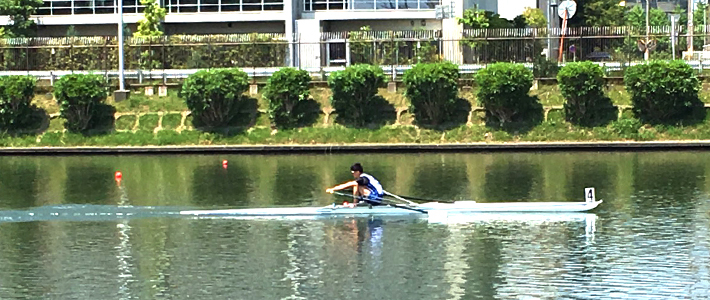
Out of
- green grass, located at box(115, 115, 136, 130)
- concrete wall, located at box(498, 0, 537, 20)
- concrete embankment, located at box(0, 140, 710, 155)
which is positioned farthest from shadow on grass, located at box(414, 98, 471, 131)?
concrete wall, located at box(498, 0, 537, 20)

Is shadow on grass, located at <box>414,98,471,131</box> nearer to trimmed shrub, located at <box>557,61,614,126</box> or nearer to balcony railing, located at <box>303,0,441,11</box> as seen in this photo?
trimmed shrub, located at <box>557,61,614,126</box>

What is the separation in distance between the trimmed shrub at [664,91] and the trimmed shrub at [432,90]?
28.8 feet

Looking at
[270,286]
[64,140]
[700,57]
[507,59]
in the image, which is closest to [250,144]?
[64,140]

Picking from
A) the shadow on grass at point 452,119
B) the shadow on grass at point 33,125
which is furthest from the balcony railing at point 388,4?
the shadow on grass at point 33,125

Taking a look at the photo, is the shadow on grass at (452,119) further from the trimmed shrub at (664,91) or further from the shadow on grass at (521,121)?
the trimmed shrub at (664,91)

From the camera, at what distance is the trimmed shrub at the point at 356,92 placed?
60750mm

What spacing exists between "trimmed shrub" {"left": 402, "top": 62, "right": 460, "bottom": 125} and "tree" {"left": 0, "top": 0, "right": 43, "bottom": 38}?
3162 centimetres

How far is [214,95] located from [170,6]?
70.7 ft

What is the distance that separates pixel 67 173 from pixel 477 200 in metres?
20.5

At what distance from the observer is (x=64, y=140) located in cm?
6250

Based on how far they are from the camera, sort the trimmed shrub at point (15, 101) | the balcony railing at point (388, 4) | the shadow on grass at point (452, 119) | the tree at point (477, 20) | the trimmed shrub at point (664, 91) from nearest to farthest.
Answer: the trimmed shrub at point (664, 91) → the shadow on grass at point (452, 119) → the trimmed shrub at point (15, 101) → the tree at point (477, 20) → the balcony railing at point (388, 4)

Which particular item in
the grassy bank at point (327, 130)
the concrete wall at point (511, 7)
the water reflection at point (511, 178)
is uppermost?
the concrete wall at point (511, 7)

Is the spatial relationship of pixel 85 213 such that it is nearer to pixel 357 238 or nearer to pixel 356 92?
pixel 357 238

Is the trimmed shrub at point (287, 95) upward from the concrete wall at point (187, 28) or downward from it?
downward
